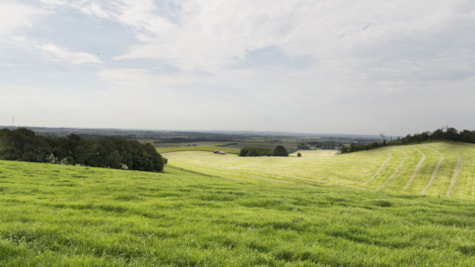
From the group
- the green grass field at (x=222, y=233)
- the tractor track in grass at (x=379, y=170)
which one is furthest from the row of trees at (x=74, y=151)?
the tractor track in grass at (x=379, y=170)

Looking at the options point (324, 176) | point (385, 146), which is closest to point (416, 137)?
point (385, 146)

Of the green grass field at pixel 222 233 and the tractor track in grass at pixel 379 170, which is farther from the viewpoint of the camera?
the tractor track in grass at pixel 379 170

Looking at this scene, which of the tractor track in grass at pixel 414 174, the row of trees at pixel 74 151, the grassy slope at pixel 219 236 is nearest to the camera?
the grassy slope at pixel 219 236

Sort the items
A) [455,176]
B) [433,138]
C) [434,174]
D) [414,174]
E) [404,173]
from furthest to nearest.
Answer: [433,138]
[404,173]
[414,174]
[434,174]
[455,176]

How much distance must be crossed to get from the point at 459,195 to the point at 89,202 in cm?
5855

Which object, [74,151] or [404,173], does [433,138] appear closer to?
[404,173]

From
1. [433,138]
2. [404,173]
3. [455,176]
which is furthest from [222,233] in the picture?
[433,138]

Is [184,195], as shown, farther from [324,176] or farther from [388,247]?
[324,176]

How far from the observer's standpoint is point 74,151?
55.8m

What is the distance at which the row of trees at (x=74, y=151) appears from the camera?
50531 millimetres

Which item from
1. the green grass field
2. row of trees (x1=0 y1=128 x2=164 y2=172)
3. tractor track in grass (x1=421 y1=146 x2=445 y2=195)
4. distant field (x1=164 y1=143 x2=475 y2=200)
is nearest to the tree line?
distant field (x1=164 y1=143 x2=475 y2=200)

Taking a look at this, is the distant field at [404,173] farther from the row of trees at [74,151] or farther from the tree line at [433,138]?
the row of trees at [74,151]

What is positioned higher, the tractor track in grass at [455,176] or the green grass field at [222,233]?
the green grass field at [222,233]

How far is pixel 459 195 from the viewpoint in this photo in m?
44.8
